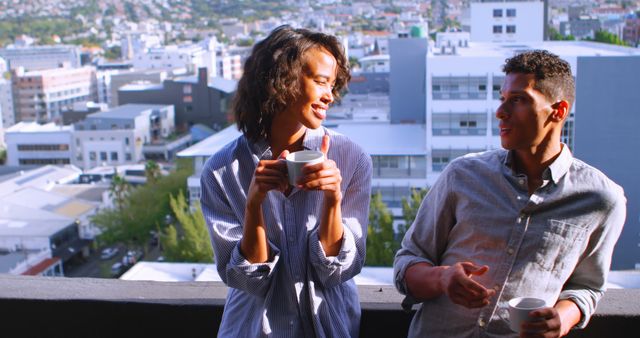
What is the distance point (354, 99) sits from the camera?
70.2ft

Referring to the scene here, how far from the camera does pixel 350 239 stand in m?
0.98

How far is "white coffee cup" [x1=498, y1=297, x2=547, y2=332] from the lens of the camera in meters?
0.84

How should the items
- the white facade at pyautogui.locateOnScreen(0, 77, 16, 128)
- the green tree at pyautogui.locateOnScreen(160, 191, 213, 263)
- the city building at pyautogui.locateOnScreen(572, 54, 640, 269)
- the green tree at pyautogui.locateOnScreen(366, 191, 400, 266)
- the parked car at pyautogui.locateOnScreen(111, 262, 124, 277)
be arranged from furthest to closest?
1. the white facade at pyautogui.locateOnScreen(0, 77, 16, 128)
2. the parked car at pyautogui.locateOnScreen(111, 262, 124, 277)
3. the green tree at pyautogui.locateOnScreen(160, 191, 213, 263)
4. the green tree at pyautogui.locateOnScreen(366, 191, 400, 266)
5. the city building at pyautogui.locateOnScreen(572, 54, 640, 269)

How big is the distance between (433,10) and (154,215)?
42574 millimetres

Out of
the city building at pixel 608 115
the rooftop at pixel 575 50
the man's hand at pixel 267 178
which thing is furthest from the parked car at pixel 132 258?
the man's hand at pixel 267 178

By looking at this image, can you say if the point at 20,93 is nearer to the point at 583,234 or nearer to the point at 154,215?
the point at 154,215

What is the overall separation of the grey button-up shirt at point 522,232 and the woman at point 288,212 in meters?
0.10

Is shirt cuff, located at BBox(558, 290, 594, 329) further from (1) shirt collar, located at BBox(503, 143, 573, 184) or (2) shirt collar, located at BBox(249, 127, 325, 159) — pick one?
(2) shirt collar, located at BBox(249, 127, 325, 159)

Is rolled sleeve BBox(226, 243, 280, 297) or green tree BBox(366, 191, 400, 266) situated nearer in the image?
rolled sleeve BBox(226, 243, 280, 297)

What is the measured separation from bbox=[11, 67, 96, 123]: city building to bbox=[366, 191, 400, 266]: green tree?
2600cm

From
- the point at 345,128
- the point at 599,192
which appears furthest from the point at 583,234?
the point at 345,128

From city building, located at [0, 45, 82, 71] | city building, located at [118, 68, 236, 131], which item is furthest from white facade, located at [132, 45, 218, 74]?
city building, located at [118, 68, 236, 131]

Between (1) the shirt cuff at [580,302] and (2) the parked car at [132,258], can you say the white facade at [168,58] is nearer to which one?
(2) the parked car at [132,258]

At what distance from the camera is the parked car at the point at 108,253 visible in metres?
14.2
